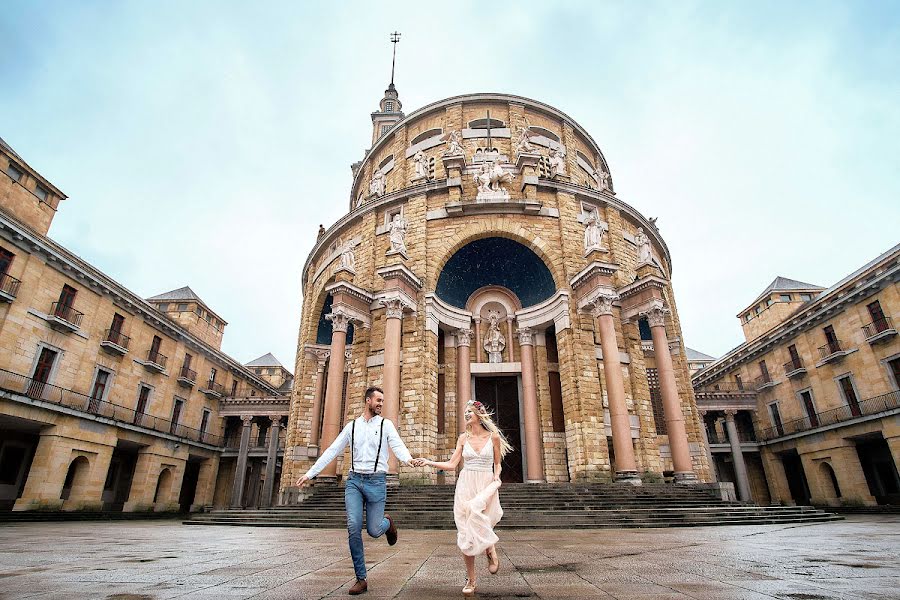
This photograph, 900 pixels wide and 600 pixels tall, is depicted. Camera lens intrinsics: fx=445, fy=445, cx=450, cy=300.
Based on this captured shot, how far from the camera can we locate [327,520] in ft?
37.6

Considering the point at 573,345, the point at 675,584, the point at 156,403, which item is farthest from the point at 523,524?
the point at 156,403

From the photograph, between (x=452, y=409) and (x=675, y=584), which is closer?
(x=675, y=584)

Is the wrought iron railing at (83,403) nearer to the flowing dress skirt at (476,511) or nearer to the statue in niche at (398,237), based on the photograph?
the statue in niche at (398,237)

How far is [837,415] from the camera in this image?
2386 cm

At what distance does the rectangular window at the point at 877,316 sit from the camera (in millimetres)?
21438

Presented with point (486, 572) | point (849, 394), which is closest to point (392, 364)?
point (486, 572)

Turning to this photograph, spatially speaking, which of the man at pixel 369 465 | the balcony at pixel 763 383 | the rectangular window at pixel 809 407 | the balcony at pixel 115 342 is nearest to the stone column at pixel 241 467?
the balcony at pixel 115 342

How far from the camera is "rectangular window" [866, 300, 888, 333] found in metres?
Answer: 21.4

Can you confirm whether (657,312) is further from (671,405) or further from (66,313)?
(66,313)

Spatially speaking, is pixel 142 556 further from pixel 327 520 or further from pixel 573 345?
pixel 573 345

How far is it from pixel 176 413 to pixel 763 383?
3822cm

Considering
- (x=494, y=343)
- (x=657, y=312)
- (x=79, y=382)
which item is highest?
(x=657, y=312)

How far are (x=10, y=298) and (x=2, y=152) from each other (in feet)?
23.1

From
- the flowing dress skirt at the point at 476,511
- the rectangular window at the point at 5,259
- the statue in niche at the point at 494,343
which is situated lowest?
the flowing dress skirt at the point at 476,511
